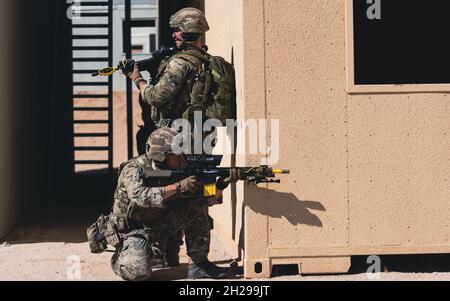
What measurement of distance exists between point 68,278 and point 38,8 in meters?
6.93

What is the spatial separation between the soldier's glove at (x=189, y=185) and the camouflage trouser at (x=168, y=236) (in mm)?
A: 305

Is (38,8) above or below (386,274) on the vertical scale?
above

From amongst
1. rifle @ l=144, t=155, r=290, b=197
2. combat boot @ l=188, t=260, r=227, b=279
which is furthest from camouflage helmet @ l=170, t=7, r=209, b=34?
combat boot @ l=188, t=260, r=227, b=279

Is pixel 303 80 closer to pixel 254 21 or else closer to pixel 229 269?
pixel 254 21

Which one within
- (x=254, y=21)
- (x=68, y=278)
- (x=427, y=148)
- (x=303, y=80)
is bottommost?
(x=68, y=278)

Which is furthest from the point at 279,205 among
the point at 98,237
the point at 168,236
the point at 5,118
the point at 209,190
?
the point at 5,118

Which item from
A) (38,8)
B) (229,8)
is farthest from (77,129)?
(229,8)

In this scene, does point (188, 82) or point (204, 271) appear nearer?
point (204, 271)

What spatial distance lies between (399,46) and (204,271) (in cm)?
237

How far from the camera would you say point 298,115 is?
6.59 metres

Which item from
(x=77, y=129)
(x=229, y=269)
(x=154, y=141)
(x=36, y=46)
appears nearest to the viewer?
(x=154, y=141)

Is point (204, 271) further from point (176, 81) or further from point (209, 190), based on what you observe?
point (176, 81)

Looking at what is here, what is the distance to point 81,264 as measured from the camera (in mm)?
7355

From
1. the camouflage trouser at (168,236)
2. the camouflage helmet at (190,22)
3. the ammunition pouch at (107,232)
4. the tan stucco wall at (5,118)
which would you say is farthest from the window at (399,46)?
the tan stucco wall at (5,118)
